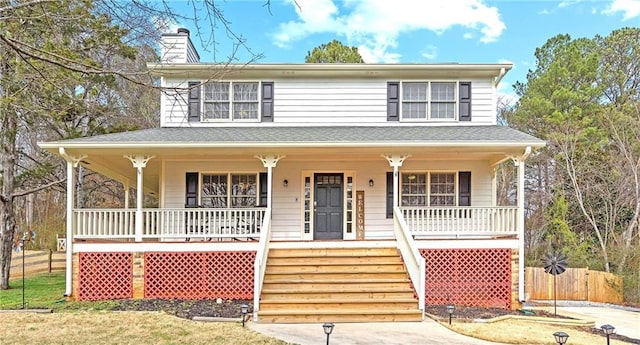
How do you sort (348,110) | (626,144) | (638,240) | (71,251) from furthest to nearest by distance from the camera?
1. (626,144)
2. (638,240)
3. (348,110)
4. (71,251)

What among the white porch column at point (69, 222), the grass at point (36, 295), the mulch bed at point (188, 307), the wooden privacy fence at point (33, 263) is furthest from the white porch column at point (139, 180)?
the wooden privacy fence at point (33, 263)

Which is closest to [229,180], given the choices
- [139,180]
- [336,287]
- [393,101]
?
[139,180]

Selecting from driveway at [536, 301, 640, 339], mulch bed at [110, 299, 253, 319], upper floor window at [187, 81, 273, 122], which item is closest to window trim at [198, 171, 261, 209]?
upper floor window at [187, 81, 273, 122]

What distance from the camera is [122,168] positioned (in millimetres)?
12547

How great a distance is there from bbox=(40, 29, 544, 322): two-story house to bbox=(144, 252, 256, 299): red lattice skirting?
29mm

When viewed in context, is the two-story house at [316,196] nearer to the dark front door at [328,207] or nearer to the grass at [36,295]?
the dark front door at [328,207]

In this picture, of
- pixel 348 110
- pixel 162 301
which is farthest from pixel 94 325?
pixel 348 110

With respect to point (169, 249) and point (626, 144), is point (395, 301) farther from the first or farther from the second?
point (626, 144)

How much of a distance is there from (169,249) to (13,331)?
3.37m

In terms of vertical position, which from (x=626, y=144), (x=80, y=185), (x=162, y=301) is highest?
(x=626, y=144)

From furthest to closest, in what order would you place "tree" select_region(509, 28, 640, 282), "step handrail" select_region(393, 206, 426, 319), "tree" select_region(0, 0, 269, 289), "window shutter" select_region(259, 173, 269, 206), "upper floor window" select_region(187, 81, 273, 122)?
"tree" select_region(509, 28, 640, 282)
"upper floor window" select_region(187, 81, 273, 122)
"window shutter" select_region(259, 173, 269, 206)
"step handrail" select_region(393, 206, 426, 319)
"tree" select_region(0, 0, 269, 289)

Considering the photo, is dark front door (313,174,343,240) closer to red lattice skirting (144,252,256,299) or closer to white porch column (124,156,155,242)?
red lattice skirting (144,252,256,299)

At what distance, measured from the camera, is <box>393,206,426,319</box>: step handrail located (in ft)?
26.7

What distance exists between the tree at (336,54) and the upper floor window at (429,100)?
12275 millimetres
